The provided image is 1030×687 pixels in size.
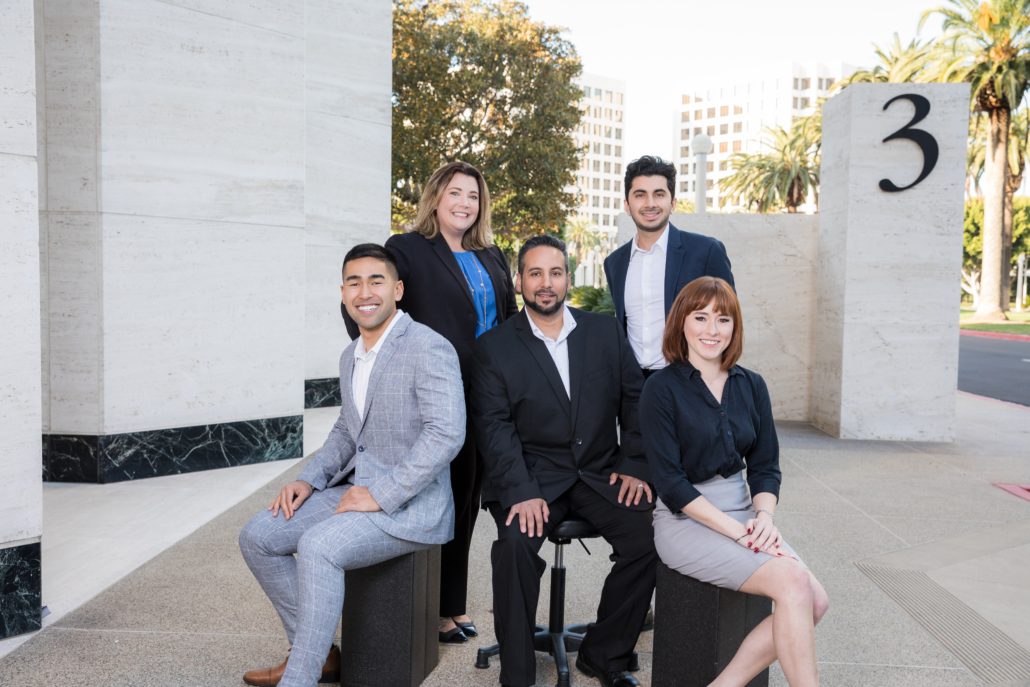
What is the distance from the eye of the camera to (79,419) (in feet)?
19.8

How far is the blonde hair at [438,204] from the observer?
353 cm

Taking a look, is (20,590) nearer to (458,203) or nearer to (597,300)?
(458,203)

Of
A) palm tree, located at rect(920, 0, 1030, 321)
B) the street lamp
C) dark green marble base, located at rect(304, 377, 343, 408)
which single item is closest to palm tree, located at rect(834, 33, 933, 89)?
palm tree, located at rect(920, 0, 1030, 321)

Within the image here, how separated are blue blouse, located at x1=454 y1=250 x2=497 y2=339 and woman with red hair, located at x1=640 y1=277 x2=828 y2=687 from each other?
932mm

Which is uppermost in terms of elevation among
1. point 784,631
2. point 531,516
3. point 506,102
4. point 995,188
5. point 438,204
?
point 506,102

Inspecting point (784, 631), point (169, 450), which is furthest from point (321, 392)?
point (784, 631)

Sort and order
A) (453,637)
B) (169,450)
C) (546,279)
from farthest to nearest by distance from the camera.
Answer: (169,450), (453,637), (546,279)

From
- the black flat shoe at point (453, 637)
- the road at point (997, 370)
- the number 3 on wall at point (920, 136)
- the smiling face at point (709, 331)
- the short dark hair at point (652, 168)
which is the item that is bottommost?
the black flat shoe at point (453, 637)

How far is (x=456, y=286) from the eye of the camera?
140 inches

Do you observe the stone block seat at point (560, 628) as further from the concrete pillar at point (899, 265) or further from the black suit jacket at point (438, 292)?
the concrete pillar at point (899, 265)

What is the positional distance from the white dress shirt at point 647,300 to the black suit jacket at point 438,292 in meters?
0.80

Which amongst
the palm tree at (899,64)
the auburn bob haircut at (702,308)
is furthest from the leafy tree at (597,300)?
the palm tree at (899,64)

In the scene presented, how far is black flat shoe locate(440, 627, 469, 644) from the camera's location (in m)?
3.51

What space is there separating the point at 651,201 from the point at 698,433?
1.22 metres
